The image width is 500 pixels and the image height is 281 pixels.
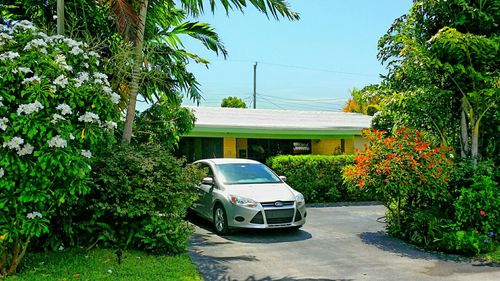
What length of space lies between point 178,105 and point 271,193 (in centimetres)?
333

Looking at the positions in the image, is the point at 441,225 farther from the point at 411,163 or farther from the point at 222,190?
the point at 222,190

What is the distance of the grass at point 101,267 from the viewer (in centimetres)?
569

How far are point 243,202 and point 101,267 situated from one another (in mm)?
3409

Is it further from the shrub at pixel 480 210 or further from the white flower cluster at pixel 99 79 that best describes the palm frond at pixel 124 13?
the shrub at pixel 480 210

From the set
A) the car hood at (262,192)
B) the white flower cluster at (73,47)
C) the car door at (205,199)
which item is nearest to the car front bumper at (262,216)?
the car hood at (262,192)

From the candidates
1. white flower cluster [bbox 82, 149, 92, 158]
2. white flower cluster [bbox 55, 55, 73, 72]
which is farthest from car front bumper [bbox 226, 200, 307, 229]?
white flower cluster [bbox 55, 55, 73, 72]

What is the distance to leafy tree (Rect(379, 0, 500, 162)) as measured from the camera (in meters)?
8.34

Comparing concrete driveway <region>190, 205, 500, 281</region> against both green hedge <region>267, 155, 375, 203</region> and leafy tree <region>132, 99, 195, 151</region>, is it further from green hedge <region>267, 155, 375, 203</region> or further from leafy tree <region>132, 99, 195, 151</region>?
green hedge <region>267, 155, 375, 203</region>

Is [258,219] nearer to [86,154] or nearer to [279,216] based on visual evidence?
[279,216]

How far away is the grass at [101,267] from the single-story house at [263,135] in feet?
30.9

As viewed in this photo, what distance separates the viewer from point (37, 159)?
5.24m

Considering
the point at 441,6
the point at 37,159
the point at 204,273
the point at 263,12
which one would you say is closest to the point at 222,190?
the point at 204,273

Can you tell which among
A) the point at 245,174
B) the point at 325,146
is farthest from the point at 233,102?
the point at 245,174

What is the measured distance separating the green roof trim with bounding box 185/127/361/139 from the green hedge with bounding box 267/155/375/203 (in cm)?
228
